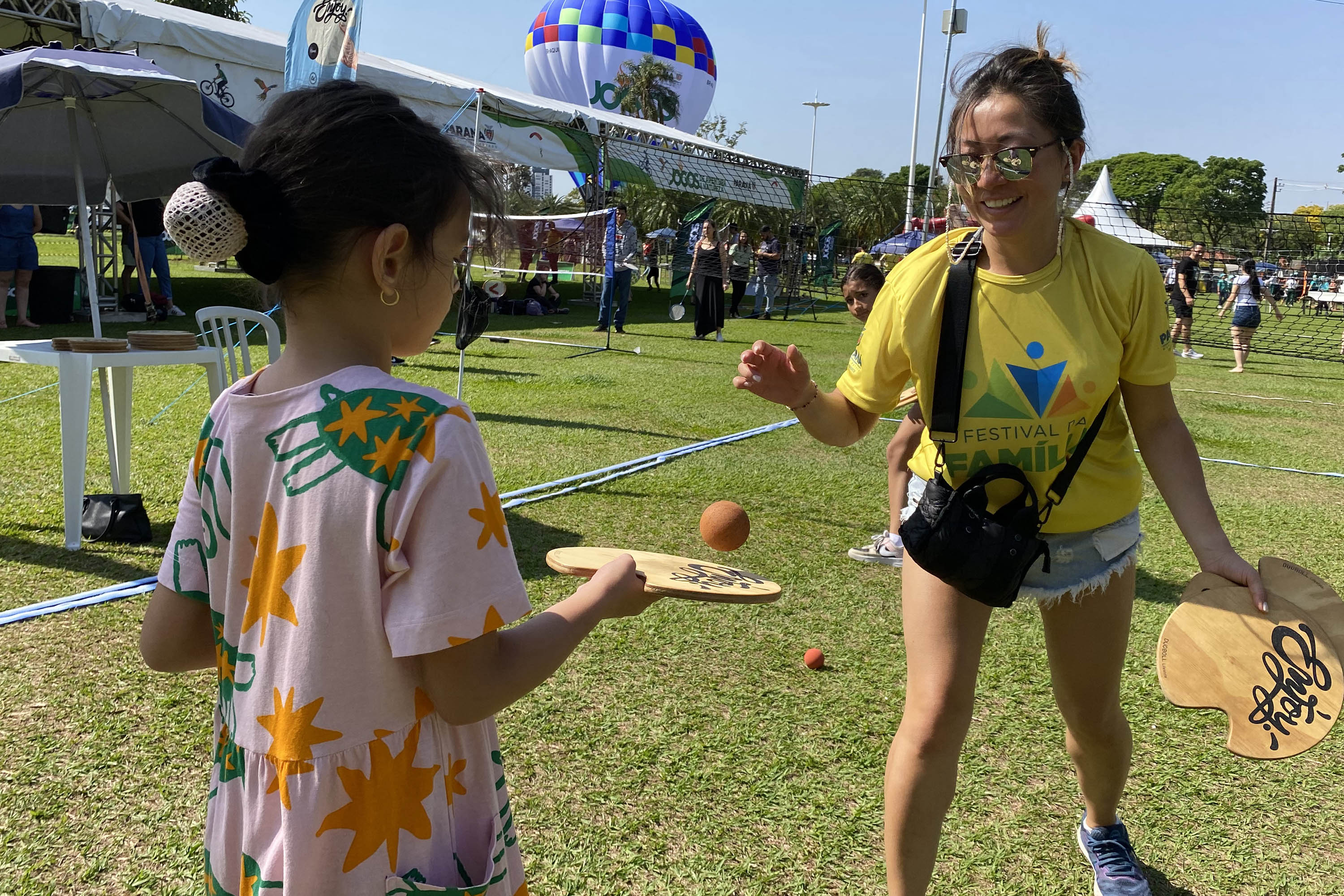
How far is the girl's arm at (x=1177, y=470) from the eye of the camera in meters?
2.25

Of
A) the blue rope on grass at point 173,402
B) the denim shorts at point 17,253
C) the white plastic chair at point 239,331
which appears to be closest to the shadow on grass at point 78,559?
the white plastic chair at point 239,331

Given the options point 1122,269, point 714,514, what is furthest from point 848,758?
point 1122,269

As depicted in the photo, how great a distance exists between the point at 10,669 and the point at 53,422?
4850mm

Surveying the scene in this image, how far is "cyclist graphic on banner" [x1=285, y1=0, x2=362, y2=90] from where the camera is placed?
483 cm

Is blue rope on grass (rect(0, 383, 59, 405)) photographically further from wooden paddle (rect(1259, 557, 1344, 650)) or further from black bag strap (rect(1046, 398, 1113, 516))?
wooden paddle (rect(1259, 557, 1344, 650))

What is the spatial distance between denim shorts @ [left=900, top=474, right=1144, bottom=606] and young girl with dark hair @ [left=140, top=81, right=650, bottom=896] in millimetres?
1384

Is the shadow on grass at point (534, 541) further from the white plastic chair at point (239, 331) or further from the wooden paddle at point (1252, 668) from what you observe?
the wooden paddle at point (1252, 668)

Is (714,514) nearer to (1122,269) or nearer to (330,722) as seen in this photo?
(1122,269)

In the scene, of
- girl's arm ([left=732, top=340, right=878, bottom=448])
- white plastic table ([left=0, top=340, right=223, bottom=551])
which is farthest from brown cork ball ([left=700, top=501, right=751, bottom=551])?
white plastic table ([left=0, top=340, right=223, bottom=551])

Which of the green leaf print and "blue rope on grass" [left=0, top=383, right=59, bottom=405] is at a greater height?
the green leaf print

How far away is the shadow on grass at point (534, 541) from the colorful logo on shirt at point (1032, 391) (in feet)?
9.69

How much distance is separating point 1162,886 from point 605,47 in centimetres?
4478

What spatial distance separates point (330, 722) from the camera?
1.26 meters

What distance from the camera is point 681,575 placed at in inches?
69.6
